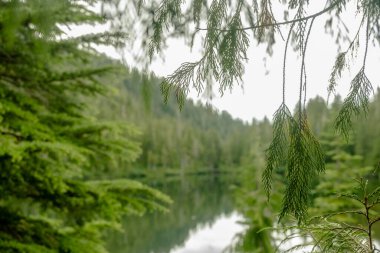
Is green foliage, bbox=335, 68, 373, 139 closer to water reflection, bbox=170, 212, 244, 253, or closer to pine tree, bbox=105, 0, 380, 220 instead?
pine tree, bbox=105, 0, 380, 220

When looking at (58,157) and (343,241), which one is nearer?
(343,241)

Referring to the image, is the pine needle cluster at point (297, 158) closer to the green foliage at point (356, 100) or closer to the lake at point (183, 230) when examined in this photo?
the green foliage at point (356, 100)

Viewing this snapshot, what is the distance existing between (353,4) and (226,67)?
0.46 m

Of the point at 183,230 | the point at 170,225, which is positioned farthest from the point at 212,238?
the point at 170,225

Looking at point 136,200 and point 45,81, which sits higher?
point 45,81

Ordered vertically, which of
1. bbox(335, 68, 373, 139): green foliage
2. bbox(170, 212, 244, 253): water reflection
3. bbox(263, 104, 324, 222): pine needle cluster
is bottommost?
bbox(170, 212, 244, 253): water reflection

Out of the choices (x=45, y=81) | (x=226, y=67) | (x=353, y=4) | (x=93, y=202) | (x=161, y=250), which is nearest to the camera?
(x=353, y=4)

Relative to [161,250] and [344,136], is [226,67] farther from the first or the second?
[161,250]

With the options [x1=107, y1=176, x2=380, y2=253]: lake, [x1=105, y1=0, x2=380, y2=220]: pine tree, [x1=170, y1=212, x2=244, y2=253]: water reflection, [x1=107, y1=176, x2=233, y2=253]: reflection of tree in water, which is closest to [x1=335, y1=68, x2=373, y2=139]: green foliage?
[x1=105, y1=0, x2=380, y2=220]: pine tree

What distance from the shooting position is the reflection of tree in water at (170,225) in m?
22.9

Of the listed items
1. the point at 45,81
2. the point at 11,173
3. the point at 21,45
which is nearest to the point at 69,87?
the point at 45,81

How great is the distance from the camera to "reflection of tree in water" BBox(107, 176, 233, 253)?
22.9 m

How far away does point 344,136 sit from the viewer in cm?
165

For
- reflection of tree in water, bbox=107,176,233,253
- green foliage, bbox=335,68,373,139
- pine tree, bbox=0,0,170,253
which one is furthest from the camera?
reflection of tree in water, bbox=107,176,233,253
